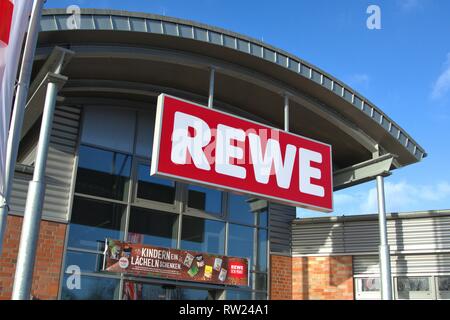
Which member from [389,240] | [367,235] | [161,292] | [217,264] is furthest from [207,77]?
[389,240]

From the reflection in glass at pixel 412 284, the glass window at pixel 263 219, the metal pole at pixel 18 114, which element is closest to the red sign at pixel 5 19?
the metal pole at pixel 18 114

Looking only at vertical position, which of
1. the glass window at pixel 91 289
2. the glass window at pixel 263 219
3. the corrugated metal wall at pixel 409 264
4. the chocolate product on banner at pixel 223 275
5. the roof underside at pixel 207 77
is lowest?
the glass window at pixel 91 289

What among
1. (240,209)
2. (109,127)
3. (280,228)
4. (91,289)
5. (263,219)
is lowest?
(91,289)

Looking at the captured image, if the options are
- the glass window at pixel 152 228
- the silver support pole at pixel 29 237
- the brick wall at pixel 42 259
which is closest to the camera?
the silver support pole at pixel 29 237

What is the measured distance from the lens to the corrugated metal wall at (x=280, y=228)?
15172 millimetres

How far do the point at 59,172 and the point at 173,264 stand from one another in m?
3.40

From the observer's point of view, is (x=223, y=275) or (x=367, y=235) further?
(x=367, y=235)

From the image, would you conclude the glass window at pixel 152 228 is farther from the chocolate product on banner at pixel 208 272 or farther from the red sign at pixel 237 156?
the red sign at pixel 237 156

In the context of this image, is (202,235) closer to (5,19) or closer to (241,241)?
(241,241)

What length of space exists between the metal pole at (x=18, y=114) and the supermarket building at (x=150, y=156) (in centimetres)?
271

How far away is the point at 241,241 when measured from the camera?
14.4 meters
